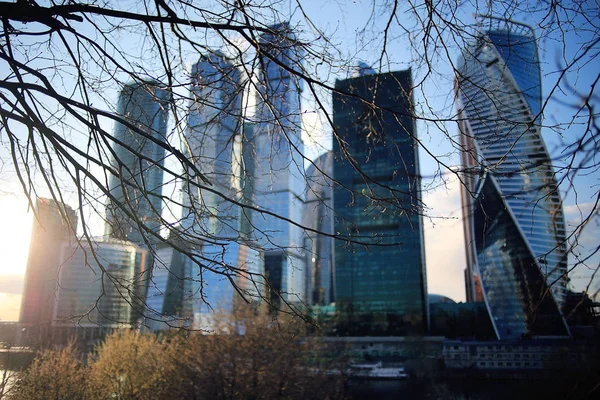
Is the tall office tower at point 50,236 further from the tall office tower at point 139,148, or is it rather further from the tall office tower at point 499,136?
the tall office tower at point 499,136

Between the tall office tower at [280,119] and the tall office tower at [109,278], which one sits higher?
the tall office tower at [280,119]

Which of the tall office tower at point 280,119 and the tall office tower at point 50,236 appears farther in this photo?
the tall office tower at point 50,236

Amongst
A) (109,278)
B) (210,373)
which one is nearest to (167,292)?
(109,278)

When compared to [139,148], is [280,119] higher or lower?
higher

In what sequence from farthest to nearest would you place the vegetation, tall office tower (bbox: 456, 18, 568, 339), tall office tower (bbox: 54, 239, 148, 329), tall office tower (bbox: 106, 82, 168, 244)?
the vegetation
tall office tower (bbox: 106, 82, 168, 244)
tall office tower (bbox: 54, 239, 148, 329)
tall office tower (bbox: 456, 18, 568, 339)

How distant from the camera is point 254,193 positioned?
253cm

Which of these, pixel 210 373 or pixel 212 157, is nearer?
pixel 212 157

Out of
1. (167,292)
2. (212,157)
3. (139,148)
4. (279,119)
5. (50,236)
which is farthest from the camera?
(50,236)

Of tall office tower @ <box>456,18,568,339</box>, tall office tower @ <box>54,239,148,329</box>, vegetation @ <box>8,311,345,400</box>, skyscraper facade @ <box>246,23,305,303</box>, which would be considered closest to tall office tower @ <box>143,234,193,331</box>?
tall office tower @ <box>54,239,148,329</box>

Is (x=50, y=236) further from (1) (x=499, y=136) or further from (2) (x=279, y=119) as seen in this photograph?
(1) (x=499, y=136)

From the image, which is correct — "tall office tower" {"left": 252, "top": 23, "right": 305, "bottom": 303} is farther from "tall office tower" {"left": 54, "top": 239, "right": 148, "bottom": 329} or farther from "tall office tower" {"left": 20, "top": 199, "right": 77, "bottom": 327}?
"tall office tower" {"left": 20, "top": 199, "right": 77, "bottom": 327}

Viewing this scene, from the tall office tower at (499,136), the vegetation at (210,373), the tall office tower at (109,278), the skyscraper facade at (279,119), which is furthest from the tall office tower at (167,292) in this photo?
the vegetation at (210,373)

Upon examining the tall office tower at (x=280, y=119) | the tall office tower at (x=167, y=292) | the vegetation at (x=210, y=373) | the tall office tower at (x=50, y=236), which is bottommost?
the vegetation at (x=210, y=373)

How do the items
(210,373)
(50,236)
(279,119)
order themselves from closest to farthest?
(279,119)
(50,236)
(210,373)
